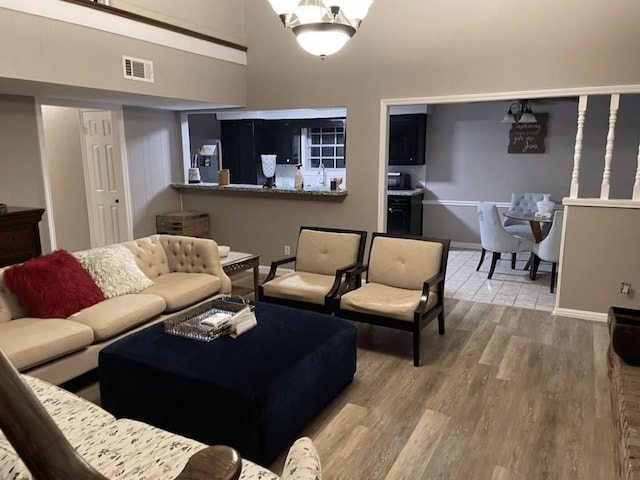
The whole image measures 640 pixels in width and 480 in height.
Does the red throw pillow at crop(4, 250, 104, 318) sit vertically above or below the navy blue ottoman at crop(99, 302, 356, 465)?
above

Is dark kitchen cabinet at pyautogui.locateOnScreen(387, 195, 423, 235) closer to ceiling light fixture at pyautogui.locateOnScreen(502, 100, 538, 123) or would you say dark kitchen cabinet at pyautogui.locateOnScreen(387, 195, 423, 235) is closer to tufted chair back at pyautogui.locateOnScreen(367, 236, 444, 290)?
ceiling light fixture at pyautogui.locateOnScreen(502, 100, 538, 123)

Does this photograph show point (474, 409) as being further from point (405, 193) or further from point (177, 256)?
point (405, 193)

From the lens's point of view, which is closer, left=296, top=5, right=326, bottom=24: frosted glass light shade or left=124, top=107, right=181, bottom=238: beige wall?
left=296, top=5, right=326, bottom=24: frosted glass light shade

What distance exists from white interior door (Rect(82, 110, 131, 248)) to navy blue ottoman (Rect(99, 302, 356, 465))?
334cm

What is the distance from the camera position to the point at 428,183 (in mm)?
7840

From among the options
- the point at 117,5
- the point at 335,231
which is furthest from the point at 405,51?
the point at 117,5

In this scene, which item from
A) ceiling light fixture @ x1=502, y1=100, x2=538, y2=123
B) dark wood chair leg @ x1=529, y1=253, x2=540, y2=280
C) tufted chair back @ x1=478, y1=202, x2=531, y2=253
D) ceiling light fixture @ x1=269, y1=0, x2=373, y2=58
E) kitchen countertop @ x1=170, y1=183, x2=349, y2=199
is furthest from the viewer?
ceiling light fixture @ x1=502, y1=100, x2=538, y2=123

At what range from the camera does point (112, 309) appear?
329cm

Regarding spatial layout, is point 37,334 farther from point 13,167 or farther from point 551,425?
point 551,425

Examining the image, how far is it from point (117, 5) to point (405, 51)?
112 inches

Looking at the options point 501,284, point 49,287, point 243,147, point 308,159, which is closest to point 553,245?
point 501,284

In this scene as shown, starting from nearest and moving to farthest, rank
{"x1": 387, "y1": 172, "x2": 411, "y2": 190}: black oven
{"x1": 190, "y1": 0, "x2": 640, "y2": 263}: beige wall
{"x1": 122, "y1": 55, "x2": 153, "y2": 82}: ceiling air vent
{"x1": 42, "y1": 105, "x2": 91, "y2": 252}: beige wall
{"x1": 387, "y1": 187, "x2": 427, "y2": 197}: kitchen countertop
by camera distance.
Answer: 1. {"x1": 190, "y1": 0, "x2": 640, "y2": 263}: beige wall
2. {"x1": 122, "y1": 55, "x2": 153, "y2": 82}: ceiling air vent
3. {"x1": 42, "y1": 105, "x2": 91, "y2": 252}: beige wall
4. {"x1": 387, "y1": 187, "x2": 427, "y2": 197}: kitchen countertop
5. {"x1": 387, "y1": 172, "x2": 411, "y2": 190}: black oven

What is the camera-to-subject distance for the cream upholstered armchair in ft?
13.0

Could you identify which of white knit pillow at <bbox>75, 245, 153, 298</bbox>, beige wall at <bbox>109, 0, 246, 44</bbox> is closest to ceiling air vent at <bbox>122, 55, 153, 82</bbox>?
beige wall at <bbox>109, 0, 246, 44</bbox>
